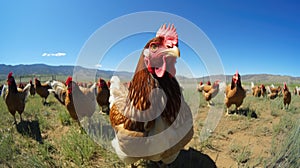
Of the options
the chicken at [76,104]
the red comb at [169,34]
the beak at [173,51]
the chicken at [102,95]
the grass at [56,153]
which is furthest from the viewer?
the chicken at [102,95]

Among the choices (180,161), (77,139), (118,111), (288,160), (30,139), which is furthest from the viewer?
(30,139)

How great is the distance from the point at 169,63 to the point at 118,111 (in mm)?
1070

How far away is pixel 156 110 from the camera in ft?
7.16

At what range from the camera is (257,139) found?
4324mm

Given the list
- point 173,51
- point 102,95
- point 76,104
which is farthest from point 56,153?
point 102,95

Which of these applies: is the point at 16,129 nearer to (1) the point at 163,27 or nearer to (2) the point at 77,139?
(2) the point at 77,139

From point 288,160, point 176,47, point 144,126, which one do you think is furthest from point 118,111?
point 288,160

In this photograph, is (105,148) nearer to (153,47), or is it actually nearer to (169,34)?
(153,47)

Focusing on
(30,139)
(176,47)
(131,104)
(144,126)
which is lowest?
(30,139)

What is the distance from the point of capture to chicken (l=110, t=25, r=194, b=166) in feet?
6.95

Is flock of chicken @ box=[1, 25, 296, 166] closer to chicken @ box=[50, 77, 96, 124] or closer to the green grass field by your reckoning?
the green grass field

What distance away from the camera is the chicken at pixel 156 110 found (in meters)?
2.12

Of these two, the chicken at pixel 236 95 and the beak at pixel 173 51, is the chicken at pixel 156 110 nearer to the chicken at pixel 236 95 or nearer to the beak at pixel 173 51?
the beak at pixel 173 51

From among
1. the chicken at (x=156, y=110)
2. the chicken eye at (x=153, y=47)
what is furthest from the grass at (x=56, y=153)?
the chicken eye at (x=153, y=47)
